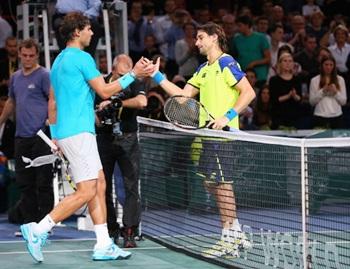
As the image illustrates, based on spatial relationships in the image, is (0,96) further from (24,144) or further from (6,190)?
(24,144)

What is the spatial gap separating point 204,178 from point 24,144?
245 cm

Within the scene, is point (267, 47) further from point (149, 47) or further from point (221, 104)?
point (221, 104)

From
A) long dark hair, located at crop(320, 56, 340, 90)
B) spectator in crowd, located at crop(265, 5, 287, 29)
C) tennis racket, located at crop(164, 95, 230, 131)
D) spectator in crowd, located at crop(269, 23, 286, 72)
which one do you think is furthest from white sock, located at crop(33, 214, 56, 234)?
spectator in crowd, located at crop(265, 5, 287, 29)

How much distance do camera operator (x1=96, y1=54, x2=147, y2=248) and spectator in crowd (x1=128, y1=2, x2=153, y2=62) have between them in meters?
6.30

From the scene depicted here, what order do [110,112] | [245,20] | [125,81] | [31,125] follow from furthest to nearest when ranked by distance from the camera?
[245,20], [31,125], [110,112], [125,81]

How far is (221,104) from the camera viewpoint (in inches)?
422

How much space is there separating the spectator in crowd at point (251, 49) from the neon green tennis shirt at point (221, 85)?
681 centimetres

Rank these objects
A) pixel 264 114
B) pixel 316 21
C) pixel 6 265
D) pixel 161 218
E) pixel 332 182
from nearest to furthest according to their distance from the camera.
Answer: pixel 6 265 < pixel 332 182 < pixel 161 218 < pixel 264 114 < pixel 316 21

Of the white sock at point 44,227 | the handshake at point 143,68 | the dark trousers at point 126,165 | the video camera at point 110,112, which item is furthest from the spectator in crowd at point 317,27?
the white sock at point 44,227

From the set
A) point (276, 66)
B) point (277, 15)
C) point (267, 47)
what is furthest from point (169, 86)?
point (277, 15)

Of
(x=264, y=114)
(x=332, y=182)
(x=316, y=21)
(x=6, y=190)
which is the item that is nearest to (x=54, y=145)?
(x=332, y=182)

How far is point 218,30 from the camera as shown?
1078cm

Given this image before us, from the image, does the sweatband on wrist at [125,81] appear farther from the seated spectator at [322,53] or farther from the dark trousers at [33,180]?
the seated spectator at [322,53]

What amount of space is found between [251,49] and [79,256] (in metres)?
7.49
